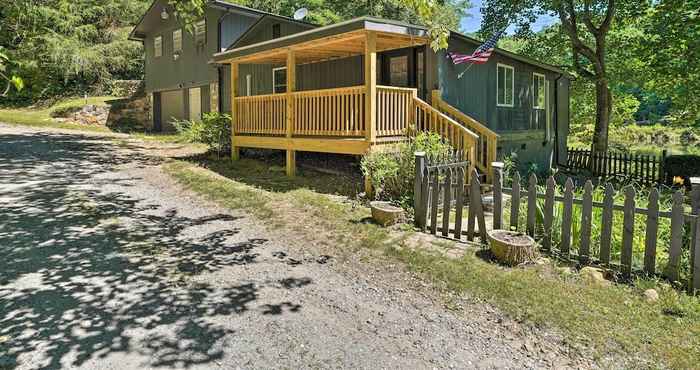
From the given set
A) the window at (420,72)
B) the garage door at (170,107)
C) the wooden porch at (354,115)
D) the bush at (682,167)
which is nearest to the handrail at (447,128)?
the wooden porch at (354,115)

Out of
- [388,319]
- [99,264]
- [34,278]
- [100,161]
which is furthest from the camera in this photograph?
[100,161]

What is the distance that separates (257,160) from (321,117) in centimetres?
376

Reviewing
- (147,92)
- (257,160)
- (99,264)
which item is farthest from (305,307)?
(147,92)

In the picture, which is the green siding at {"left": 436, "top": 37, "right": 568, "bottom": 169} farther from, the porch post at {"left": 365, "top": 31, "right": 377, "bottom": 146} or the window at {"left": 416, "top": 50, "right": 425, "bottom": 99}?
the porch post at {"left": 365, "top": 31, "right": 377, "bottom": 146}

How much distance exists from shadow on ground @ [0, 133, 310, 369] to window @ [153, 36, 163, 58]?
16714 millimetres

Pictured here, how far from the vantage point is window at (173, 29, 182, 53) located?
22.6 meters

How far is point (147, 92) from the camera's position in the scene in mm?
25797

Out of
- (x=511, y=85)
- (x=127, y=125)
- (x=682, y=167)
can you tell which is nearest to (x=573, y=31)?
(x=682, y=167)

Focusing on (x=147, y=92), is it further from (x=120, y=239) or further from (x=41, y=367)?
(x=41, y=367)

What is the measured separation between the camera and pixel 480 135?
1066 cm

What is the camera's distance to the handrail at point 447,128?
31.0 ft

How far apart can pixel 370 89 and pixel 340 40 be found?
4.49 feet

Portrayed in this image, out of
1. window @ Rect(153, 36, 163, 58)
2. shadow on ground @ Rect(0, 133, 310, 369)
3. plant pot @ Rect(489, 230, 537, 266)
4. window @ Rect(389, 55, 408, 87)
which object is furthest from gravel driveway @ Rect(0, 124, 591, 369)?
window @ Rect(153, 36, 163, 58)

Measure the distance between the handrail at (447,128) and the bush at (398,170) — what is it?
0.83 m
